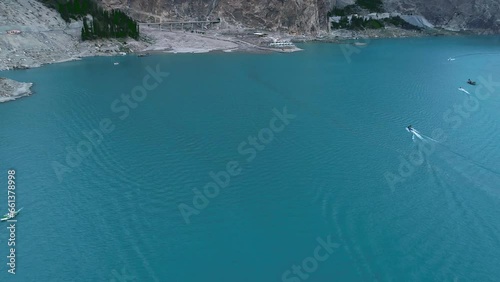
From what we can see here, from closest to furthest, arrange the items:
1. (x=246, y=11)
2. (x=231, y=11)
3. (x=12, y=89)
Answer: (x=12, y=89), (x=231, y=11), (x=246, y=11)

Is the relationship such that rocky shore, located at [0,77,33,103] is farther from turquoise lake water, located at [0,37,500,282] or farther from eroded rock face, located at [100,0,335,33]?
eroded rock face, located at [100,0,335,33]

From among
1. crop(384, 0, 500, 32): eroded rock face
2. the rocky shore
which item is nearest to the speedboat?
the rocky shore

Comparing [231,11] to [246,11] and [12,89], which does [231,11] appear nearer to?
[246,11]

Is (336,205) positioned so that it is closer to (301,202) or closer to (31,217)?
(301,202)

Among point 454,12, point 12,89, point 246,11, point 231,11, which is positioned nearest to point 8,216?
point 12,89

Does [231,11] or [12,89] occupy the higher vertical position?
[231,11]

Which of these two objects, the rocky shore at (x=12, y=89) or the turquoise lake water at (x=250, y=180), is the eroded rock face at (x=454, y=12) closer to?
the turquoise lake water at (x=250, y=180)
